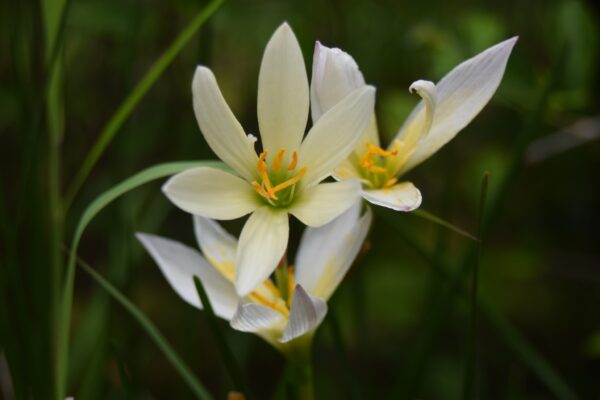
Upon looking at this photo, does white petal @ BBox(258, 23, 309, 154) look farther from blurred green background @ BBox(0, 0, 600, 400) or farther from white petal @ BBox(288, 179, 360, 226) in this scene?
blurred green background @ BBox(0, 0, 600, 400)

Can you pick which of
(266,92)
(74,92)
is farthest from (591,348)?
(74,92)

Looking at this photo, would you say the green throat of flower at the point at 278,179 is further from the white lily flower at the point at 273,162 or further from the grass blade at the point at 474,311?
the grass blade at the point at 474,311

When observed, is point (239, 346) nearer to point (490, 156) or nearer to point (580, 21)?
point (490, 156)

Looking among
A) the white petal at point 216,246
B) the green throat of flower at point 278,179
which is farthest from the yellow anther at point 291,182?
the white petal at point 216,246

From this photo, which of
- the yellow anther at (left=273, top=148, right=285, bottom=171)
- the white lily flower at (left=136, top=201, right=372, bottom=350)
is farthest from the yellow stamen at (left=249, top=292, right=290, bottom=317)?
the yellow anther at (left=273, top=148, right=285, bottom=171)

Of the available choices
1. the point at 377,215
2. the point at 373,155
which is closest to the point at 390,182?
the point at 373,155

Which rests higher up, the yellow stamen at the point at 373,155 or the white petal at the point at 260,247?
the yellow stamen at the point at 373,155
